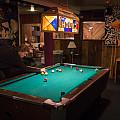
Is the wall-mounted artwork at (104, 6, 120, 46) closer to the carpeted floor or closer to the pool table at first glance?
the carpeted floor

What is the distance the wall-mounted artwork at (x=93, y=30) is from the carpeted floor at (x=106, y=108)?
243cm

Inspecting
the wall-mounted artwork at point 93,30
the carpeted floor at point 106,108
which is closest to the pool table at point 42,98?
the carpeted floor at point 106,108

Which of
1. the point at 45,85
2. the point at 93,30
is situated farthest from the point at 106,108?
the point at 93,30

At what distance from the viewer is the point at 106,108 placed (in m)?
3.75

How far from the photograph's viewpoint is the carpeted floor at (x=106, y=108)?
11.0ft

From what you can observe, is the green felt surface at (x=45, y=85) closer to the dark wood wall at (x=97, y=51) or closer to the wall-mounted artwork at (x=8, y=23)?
the wall-mounted artwork at (x=8, y=23)

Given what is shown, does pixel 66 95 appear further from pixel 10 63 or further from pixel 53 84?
pixel 10 63

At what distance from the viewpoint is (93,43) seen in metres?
6.93

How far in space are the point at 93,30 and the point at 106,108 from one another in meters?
3.67

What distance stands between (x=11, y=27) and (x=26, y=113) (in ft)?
10.8

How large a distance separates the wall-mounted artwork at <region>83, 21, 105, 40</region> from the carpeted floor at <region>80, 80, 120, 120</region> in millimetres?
2428

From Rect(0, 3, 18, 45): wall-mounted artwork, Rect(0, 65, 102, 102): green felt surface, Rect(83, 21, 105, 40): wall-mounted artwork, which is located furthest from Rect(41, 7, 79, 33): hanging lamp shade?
Rect(83, 21, 105, 40): wall-mounted artwork

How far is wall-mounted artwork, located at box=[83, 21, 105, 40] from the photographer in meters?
6.53

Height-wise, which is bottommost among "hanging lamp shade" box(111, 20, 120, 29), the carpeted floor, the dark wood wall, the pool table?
the carpeted floor
